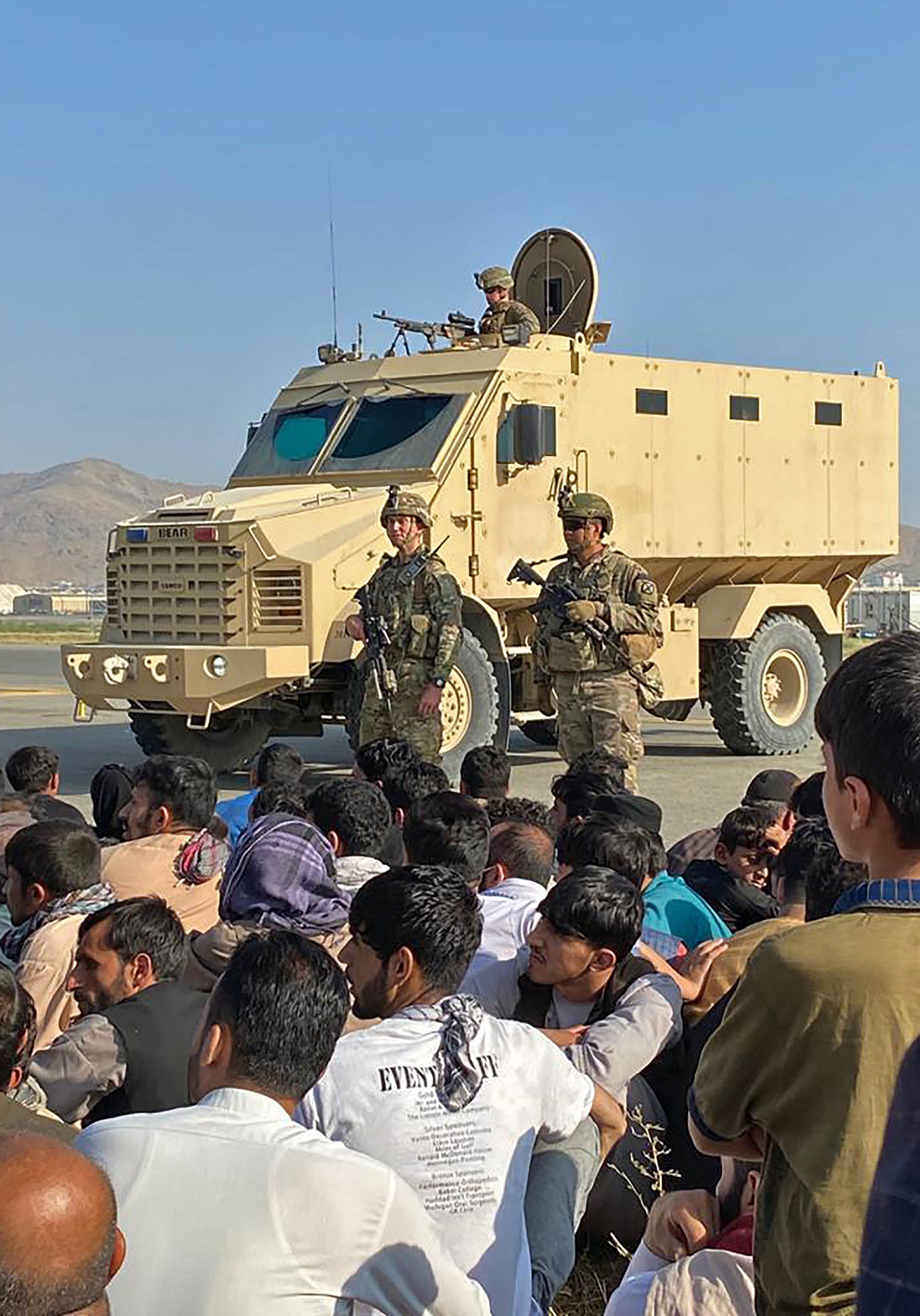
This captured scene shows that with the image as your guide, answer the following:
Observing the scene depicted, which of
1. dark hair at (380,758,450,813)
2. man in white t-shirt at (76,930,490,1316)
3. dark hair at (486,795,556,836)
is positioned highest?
dark hair at (380,758,450,813)

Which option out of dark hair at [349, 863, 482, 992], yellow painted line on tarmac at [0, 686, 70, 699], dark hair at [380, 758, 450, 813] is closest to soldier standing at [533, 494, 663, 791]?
dark hair at [380, 758, 450, 813]

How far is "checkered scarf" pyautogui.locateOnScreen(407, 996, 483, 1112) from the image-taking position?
298cm

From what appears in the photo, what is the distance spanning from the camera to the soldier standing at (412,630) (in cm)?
890

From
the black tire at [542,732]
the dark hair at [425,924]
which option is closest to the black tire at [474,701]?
the black tire at [542,732]

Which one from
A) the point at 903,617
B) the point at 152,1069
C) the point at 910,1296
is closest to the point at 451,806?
the point at 152,1069

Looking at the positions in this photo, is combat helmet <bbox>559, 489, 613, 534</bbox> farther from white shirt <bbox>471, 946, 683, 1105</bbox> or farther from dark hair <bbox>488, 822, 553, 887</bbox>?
white shirt <bbox>471, 946, 683, 1105</bbox>

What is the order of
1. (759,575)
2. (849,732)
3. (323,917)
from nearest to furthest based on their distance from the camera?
1. (849,732)
2. (323,917)
3. (759,575)

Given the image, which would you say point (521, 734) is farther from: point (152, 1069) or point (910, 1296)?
point (910, 1296)

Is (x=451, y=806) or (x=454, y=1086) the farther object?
(x=451, y=806)

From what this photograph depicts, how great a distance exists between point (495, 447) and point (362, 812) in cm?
657

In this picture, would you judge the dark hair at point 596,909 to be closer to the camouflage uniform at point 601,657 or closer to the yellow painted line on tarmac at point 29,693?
the camouflage uniform at point 601,657

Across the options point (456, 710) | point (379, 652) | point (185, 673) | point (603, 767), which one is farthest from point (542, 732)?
point (603, 767)

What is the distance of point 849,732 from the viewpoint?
217cm

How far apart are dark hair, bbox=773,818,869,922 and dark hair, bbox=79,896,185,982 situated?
4.41 ft
